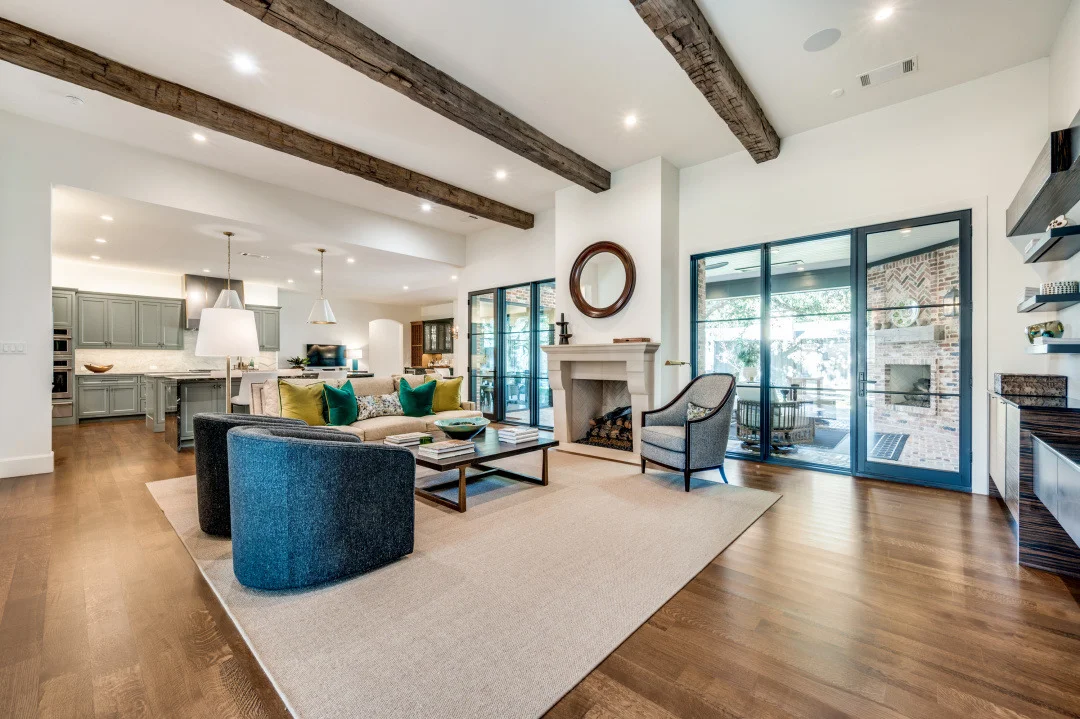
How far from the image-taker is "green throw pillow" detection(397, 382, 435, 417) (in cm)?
500

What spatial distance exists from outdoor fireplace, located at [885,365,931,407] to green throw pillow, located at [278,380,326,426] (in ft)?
17.4

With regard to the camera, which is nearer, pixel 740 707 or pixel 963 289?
pixel 740 707

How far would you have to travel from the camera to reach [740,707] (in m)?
1.40

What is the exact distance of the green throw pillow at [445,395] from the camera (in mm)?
5309

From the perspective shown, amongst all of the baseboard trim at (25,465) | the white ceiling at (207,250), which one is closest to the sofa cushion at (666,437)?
the white ceiling at (207,250)

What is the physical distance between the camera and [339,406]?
4477 millimetres

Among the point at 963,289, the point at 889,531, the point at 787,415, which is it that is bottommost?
the point at 889,531

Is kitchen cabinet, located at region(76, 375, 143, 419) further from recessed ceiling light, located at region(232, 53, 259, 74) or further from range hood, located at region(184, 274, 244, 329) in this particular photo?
recessed ceiling light, located at region(232, 53, 259, 74)

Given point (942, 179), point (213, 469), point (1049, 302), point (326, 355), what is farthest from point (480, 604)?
point (326, 355)

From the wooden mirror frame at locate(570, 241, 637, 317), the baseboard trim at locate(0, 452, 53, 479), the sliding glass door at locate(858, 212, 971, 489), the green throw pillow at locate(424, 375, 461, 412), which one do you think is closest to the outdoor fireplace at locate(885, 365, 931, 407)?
the sliding glass door at locate(858, 212, 971, 489)

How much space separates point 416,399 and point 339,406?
0.82 meters

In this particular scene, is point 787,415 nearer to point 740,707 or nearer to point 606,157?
point 606,157

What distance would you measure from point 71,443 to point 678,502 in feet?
23.9

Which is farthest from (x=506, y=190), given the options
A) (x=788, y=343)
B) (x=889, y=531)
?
(x=889, y=531)
